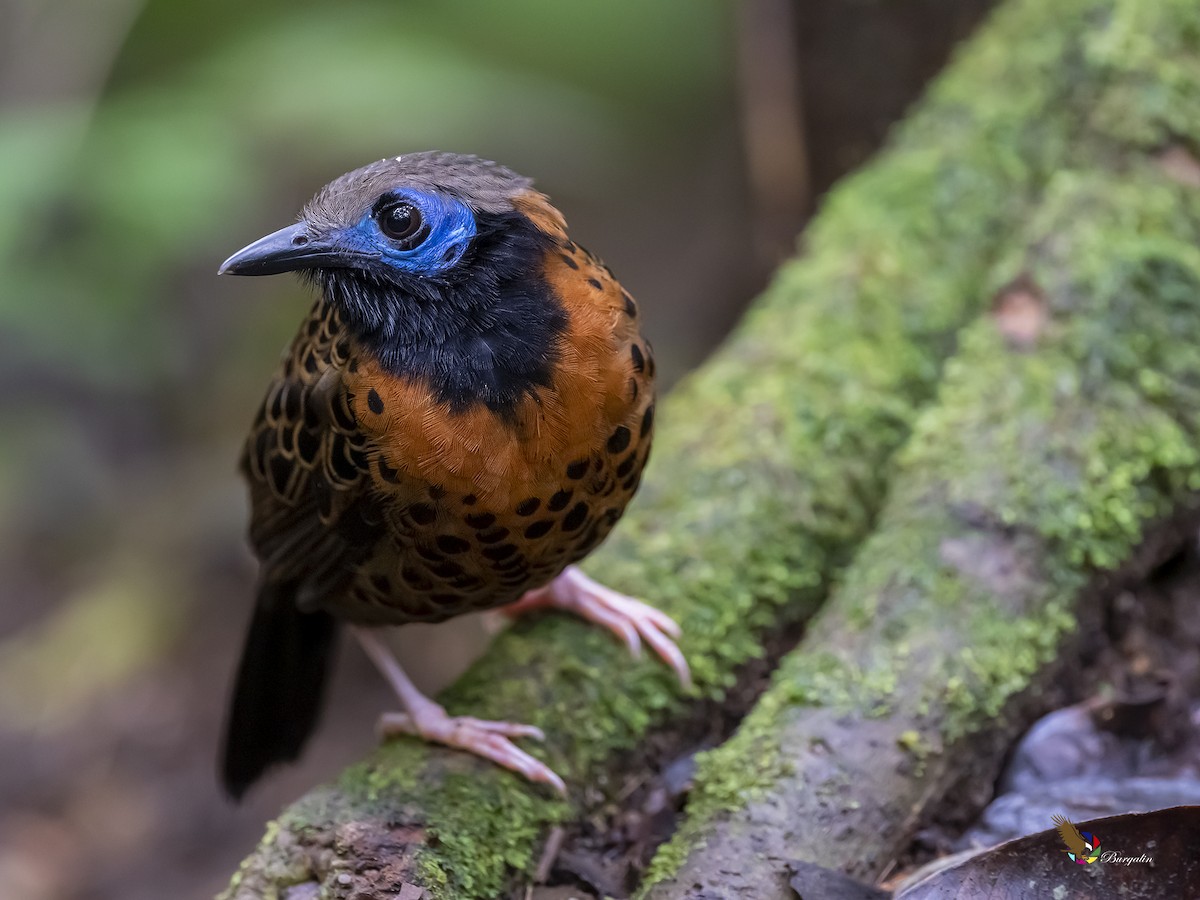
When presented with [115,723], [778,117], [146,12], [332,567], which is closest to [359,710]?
[115,723]

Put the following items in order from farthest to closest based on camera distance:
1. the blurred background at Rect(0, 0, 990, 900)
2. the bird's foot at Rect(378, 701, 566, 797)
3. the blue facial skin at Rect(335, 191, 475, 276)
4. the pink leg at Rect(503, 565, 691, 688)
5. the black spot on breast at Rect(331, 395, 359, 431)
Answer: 1. the blurred background at Rect(0, 0, 990, 900)
2. the pink leg at Rect(503, 565, 691, 688)
3. the bird's foot at Rect(378, 701, 566, 797)
4. the black spot on breast at Rect(331, 395, 359, 431)
5. the blue facial skin at Rect(335, 191, 475, 276)

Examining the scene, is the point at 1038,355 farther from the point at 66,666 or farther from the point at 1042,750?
the point at 66,666

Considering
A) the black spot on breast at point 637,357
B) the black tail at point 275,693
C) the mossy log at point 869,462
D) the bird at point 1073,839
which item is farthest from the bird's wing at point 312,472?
the bird at point 1073,839

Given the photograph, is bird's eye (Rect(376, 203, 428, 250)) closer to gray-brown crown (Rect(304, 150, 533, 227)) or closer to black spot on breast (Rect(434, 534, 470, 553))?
gray-brown crown (Rect(304, 150, 533, 227))

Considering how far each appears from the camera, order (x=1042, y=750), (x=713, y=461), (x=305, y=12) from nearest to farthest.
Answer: (x=1042, y=750) < (x=713, y=461) < (x=305, y=12)

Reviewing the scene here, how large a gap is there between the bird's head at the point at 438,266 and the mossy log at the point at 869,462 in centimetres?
95

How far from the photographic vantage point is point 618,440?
2656 mm

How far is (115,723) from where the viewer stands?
6.42 m

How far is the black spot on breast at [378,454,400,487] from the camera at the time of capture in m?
2.57

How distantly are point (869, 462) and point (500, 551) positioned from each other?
150 centimetres

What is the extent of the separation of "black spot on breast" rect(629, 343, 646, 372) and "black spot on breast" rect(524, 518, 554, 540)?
418 millimetres

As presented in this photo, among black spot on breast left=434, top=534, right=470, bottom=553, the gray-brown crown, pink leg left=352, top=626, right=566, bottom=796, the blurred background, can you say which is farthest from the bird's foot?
the blurred background

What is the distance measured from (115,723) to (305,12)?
179 inches

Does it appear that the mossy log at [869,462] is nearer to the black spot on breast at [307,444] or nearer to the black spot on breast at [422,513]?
the black spot on breast at [422,513]
